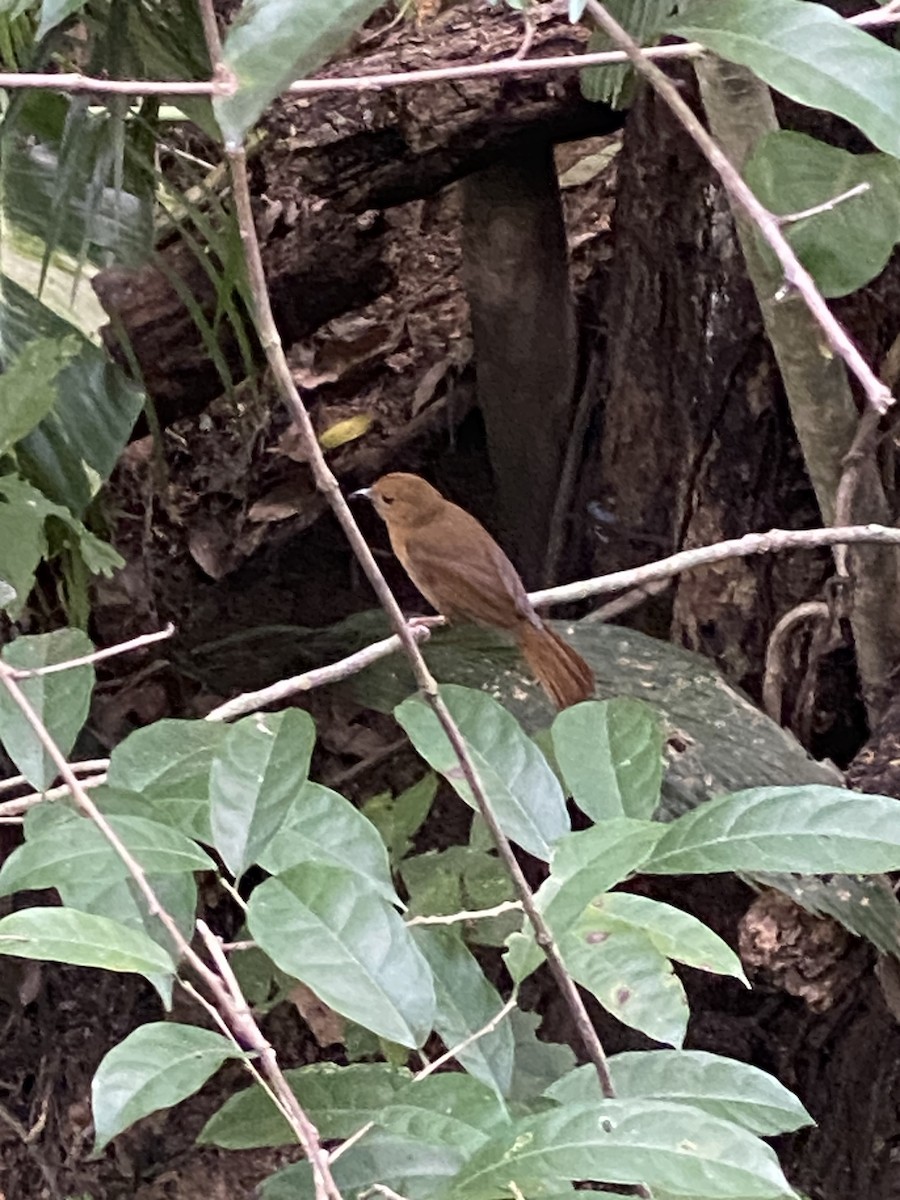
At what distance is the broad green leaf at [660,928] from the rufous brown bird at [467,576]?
0.72 m

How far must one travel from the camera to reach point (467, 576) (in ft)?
5.90

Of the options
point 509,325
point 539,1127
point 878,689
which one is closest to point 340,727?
point 509,325

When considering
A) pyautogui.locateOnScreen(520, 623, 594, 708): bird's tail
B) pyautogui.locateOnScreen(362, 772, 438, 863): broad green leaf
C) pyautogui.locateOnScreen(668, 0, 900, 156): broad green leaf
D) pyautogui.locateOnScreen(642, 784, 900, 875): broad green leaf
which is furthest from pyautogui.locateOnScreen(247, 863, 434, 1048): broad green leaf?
pyautogui.locateOnScreen(520, 623, 594, 708): bird's tail

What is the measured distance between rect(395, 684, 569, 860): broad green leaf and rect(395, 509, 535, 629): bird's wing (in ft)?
2.66

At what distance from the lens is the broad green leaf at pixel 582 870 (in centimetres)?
57

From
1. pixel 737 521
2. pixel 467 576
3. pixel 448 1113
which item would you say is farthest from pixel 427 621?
pixel 448 1113

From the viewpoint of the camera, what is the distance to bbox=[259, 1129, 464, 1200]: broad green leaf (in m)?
0.61

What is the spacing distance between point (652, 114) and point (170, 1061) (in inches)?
55.2

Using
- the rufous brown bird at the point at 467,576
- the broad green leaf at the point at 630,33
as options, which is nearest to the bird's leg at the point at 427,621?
the rufous brown bird at the point at 467,576

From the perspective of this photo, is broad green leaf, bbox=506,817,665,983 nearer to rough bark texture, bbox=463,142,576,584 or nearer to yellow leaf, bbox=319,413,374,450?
rough bark texture, bbox=463,142,576,584

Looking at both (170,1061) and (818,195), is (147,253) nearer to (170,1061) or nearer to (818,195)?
(818,195)

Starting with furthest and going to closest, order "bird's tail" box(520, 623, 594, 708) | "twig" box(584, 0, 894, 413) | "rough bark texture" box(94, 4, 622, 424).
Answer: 1. "rough bark texture" box(94, 4, 622, 424)
2. "bird's tail" box(520, 623, 594, 708)
3. "twig" box(584, 0, 894, 413)

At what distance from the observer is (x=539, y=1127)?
0.51 metres

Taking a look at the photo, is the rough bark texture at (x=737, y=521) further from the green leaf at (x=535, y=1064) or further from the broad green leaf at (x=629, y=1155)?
the broad green leaf at (x=629, y=1155)
